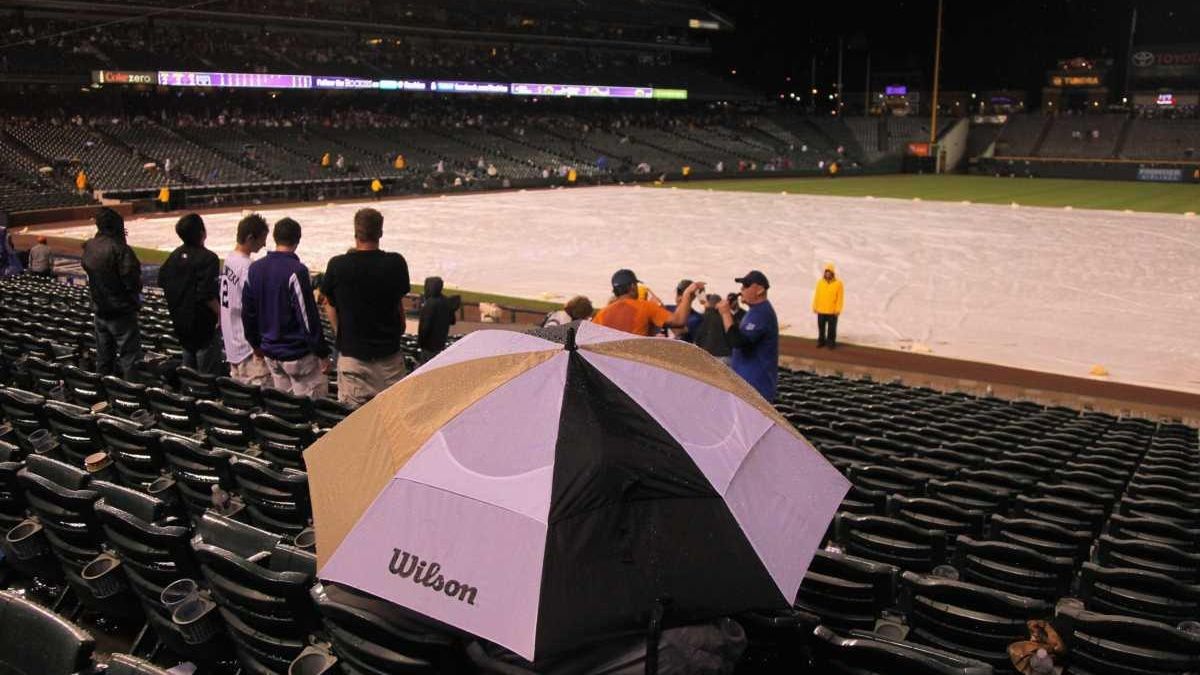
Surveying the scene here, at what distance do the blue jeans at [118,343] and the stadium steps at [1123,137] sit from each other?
73128 mm

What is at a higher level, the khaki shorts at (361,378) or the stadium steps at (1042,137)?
the stadium steps at (1042,137)

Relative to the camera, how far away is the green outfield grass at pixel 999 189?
143 feet

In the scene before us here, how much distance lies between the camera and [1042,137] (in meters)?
74.5

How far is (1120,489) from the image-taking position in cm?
725

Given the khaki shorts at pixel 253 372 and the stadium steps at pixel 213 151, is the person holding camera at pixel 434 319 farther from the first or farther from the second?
the stadium steps at pixel 213 151

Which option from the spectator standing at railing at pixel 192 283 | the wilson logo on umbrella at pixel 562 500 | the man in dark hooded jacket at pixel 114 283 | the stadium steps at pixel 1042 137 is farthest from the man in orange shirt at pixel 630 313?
the stadium steps at pixel 1042 137

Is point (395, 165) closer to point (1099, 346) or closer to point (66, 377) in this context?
point (1099, 346)

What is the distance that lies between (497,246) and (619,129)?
4720 cm

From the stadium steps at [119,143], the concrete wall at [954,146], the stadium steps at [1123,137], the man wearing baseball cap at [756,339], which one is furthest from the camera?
the concrete wall at [954,146]

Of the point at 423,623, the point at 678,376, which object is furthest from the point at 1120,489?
the point at 423,623

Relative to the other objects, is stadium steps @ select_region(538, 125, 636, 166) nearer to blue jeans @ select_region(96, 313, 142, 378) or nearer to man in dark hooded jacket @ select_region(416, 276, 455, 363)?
man in dark hooded jacket @ select_region(416, 276, 455, 363)

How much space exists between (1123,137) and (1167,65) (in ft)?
41.4

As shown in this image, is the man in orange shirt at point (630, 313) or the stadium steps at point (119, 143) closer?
the man in orange shirt at point (630, 313)

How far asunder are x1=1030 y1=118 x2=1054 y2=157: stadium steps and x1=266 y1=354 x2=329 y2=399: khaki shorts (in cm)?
7457
